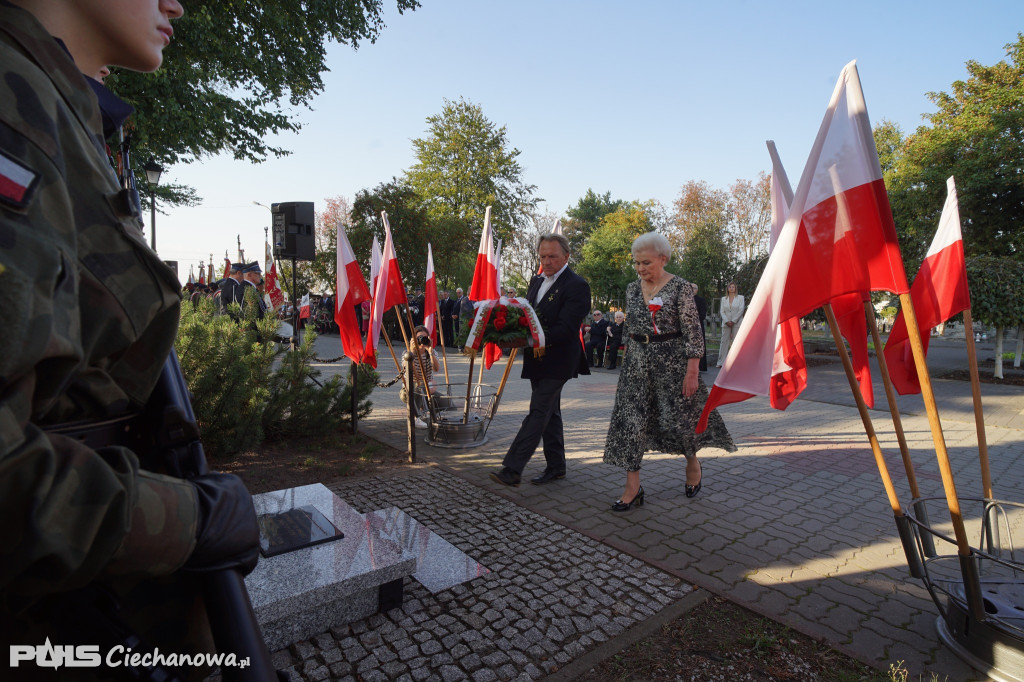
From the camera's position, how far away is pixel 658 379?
14.4ft

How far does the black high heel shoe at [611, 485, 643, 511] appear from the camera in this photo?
442cm

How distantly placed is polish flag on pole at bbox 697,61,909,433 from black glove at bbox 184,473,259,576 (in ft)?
7.20

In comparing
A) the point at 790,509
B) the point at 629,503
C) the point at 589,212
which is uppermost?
the point at 589,212

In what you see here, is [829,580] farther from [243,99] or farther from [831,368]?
[831,368]

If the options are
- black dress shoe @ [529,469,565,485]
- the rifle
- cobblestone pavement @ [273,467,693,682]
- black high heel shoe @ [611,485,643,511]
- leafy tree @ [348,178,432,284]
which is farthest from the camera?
leafy tree @ [348,178,432,284]

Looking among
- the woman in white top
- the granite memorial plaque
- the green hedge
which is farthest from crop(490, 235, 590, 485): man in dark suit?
the woman in white top

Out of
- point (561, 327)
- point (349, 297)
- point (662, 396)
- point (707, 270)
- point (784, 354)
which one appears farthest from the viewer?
point (707, 270)

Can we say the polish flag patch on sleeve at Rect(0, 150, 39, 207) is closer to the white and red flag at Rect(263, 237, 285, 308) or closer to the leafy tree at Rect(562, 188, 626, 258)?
the white and red flag at Rect(263, 237, 285, 308)

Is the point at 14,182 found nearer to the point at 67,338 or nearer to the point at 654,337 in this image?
the point at 67,338

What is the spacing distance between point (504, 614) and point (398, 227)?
20.4 meters

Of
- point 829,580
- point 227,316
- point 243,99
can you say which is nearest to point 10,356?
point 829,580

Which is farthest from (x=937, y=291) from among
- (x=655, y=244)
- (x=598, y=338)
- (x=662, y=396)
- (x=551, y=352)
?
(x=598, y=338)

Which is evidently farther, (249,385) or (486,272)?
(486,272)

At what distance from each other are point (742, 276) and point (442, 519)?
70.0ft
